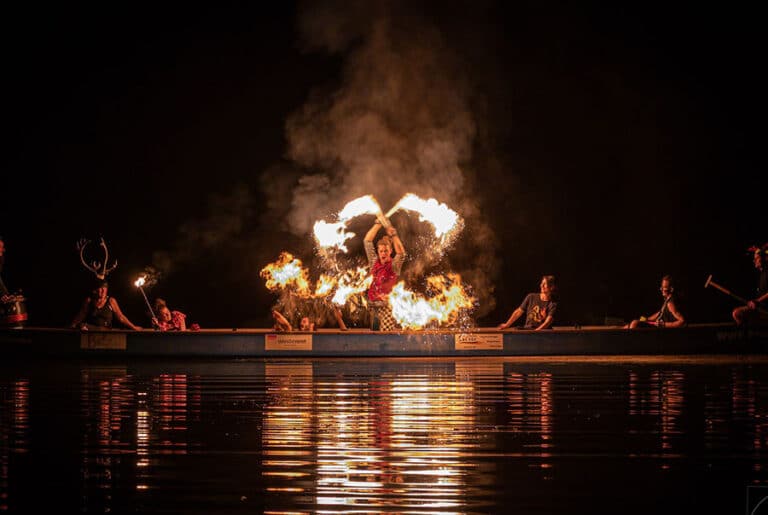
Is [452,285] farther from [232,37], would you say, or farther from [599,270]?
[232,37]

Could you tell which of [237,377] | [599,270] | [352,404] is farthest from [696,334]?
[352,404]

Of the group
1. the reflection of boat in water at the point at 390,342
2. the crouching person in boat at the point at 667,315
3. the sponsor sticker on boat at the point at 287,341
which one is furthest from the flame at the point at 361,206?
the crouching person in boat at the point at 667,315

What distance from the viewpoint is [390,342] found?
1803cm

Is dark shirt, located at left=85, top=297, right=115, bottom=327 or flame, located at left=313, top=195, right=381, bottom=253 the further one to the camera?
flame, located at left=313, top=195, right=381, bottom=253

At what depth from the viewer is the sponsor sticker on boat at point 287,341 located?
18312 mm

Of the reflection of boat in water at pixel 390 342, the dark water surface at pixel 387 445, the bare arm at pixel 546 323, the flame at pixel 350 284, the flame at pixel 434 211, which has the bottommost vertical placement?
the dark water surface at pixel 387 445

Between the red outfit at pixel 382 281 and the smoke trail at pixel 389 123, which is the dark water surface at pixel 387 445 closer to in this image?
the red outfit at pixel 382 281

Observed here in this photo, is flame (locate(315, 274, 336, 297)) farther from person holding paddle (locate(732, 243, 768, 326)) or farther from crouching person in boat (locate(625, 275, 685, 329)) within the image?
person holding paddle (locate(732, 243, 768, 326))

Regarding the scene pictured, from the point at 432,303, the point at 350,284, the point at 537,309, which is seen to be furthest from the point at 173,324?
the point at 537,309

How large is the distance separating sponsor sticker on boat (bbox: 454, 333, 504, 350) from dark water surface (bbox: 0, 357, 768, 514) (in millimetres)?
3779

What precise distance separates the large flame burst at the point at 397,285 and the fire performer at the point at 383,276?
0.38 ft

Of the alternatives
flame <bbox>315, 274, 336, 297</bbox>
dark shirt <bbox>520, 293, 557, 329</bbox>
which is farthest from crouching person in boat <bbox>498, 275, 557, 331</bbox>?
flame <bbox>315, 274, 336, 297</bbox>

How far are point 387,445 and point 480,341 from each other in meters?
9.90

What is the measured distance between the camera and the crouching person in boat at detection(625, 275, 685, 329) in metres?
18.0
